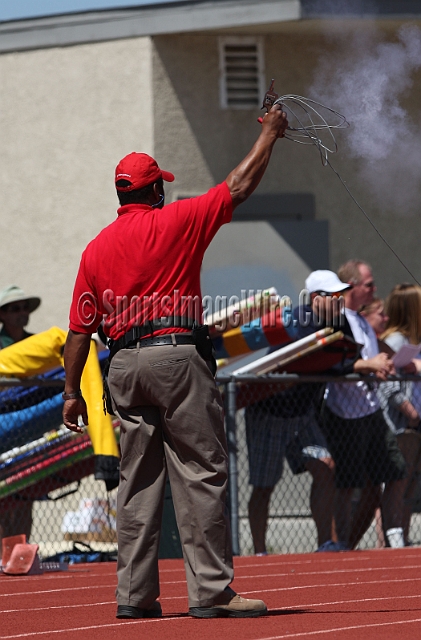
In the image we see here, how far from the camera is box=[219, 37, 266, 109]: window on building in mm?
13969

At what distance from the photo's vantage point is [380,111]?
309 inches

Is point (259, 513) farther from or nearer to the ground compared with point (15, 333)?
nearer to the ground

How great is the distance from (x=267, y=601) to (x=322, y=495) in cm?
344

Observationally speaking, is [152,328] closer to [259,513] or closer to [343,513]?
[259,513]

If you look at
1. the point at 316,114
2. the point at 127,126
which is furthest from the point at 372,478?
the point at 127,126

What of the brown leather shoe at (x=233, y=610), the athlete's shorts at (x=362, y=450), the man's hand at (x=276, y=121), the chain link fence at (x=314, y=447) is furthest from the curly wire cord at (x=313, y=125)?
the athlete's shorts at (x=362, y=450)

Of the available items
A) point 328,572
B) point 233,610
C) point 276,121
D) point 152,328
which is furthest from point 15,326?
point 233,610

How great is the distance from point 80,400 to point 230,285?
7.64 metres

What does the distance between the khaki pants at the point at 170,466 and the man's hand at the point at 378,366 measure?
14.4 ft

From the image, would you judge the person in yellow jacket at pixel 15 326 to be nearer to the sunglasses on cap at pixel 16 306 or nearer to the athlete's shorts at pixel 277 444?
the sunglasses on cap at pixel 16 306

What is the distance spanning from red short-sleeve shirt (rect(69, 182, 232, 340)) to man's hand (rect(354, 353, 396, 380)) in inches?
175

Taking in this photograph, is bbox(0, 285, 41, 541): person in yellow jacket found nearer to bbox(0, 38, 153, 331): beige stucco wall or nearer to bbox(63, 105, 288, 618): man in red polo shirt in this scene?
bbox(0, 38, 153, 331): beige stucco wall

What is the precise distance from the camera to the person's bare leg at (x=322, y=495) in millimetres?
9992

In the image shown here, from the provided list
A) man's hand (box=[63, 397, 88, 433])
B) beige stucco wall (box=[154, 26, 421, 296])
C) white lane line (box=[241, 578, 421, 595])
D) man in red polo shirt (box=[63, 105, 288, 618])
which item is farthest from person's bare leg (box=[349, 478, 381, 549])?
man's hand (box=[63, 397, 88, 433])
